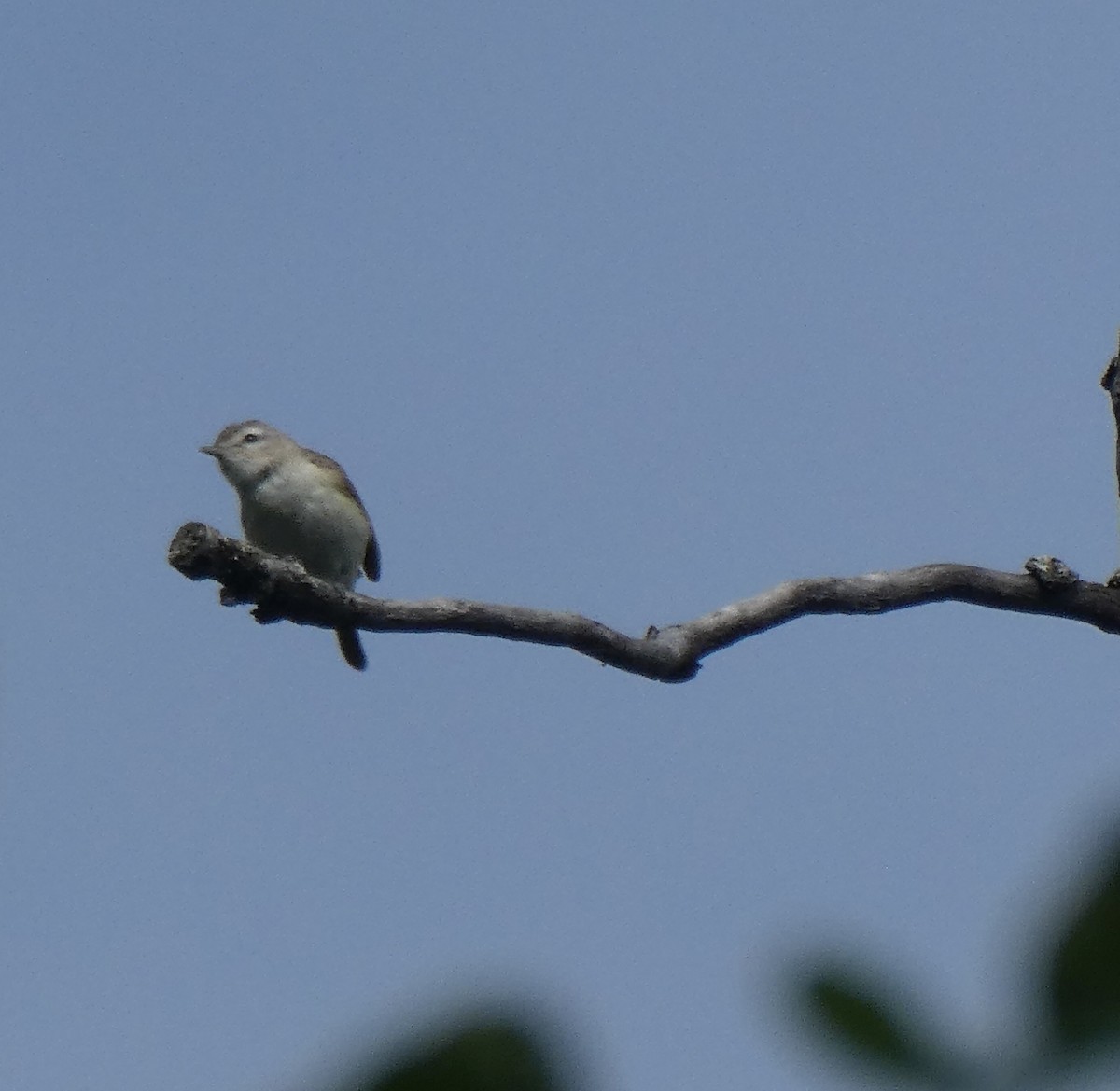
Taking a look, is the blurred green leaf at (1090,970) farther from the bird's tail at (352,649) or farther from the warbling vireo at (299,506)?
the bird's tail at (352,649)

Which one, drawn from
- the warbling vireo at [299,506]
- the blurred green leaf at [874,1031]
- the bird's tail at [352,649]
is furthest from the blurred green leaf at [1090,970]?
the bird's tail at [352,649]

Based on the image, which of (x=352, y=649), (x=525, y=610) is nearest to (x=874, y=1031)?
(x=525, y=610)

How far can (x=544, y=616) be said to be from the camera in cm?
529

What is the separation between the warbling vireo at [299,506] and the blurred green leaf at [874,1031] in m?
9.66

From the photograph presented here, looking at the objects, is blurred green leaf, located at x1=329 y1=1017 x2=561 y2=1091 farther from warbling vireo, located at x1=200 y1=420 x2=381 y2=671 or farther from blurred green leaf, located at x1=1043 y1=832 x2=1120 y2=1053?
warbling vireo, located at x1=200 y1=420 x2=381 y2=671

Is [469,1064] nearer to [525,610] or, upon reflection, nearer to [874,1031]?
[874,1031]

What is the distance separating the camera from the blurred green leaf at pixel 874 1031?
700mm

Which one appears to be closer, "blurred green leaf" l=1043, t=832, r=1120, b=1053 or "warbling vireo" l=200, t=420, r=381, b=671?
"blurred green leaf" l=1043, t=832, r=1120, b=1053

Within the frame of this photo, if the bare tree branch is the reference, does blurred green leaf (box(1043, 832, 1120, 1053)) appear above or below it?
below

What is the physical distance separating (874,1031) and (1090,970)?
106 millimetres

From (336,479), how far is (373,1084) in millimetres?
10567

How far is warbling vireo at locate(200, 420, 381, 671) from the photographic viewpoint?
10492 mm

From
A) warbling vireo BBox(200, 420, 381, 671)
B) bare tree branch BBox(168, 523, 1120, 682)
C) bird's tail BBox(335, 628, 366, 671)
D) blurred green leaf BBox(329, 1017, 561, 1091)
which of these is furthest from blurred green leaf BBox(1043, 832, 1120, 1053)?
bird's tail BBox(335, 628, 366, 671)

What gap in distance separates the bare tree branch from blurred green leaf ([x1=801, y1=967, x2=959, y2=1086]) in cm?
455
